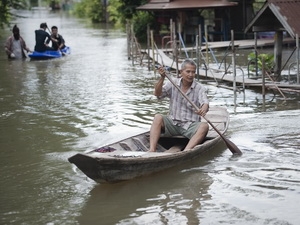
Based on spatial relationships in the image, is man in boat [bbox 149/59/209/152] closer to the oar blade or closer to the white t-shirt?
the oar blade

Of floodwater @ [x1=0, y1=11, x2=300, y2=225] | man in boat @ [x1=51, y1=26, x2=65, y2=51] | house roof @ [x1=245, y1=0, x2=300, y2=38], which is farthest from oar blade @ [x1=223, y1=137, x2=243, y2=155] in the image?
man in boat @ [x1=51, y1=26, x2=65, y2=51]

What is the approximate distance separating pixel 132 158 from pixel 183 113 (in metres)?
1.63

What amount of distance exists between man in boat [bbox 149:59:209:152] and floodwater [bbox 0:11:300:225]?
47 centimetres

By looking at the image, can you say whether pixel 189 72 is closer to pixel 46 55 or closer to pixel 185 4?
pixel 46 55

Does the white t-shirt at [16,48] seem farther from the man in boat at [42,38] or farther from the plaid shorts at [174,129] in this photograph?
the plaid shorts at [174,129]

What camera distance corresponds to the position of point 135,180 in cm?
763

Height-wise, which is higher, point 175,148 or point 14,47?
point 14,47

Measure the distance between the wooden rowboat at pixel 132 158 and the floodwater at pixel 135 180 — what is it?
0.19m

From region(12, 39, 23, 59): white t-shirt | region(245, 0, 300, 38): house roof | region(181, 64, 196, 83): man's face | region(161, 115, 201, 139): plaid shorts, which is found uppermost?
region(245, 0, 300, 38): house roof

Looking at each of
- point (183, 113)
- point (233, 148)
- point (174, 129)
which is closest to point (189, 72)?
point (183, 113)

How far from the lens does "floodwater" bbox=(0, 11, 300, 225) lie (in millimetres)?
6707

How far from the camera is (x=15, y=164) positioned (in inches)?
347

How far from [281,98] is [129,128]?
3957mm

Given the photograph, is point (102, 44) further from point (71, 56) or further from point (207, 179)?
point (207, 179)
